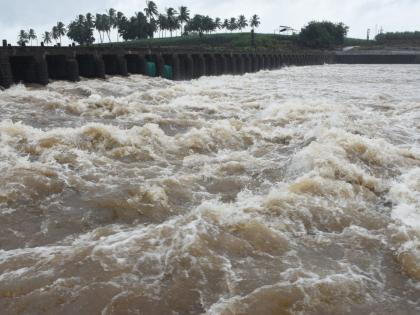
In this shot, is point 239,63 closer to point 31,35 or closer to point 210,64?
point 210,64

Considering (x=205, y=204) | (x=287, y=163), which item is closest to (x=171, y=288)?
(x=205, y=204)

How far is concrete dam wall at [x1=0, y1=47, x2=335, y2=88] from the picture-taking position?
25.1 meters

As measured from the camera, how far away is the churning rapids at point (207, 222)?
5469 mm

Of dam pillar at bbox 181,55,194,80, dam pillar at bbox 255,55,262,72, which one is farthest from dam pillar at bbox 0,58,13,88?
dam pillar at bbox 255,55,262,72

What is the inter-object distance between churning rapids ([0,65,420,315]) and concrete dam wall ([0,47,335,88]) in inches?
481

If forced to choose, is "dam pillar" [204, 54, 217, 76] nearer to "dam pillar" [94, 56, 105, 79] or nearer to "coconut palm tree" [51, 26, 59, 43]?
"dam pillar" [94, 56, 105, 79]

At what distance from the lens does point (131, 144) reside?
Answer: 1191 cm

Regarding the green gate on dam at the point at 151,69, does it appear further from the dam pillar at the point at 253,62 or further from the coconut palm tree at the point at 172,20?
the coconut palm tree at the point at 172,20

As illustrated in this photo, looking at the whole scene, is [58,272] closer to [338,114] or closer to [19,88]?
[338,114]

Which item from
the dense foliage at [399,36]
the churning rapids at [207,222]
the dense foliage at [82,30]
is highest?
the dense foliage at [82,30]

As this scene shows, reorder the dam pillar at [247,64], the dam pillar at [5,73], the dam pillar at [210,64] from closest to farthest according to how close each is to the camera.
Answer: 1. the dam pillar at [5,73]
2. the dam pillar at [210,64]
3. the dam pillar at [247,64]

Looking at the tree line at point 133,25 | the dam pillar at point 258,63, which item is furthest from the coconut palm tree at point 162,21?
the dam pillar at point 258,63

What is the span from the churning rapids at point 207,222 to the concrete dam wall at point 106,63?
40.1ft

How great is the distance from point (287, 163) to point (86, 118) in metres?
8.36
